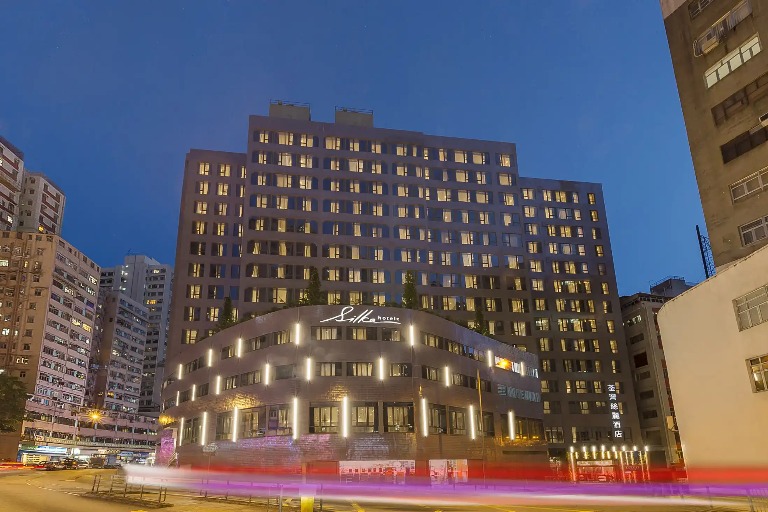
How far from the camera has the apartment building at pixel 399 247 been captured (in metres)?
94.9

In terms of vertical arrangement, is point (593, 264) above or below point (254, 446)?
above

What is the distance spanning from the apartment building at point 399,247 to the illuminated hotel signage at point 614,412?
0.25 m

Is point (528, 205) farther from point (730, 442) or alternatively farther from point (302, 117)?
point (730, 442)

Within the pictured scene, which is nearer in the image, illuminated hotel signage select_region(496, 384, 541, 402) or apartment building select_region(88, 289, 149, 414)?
illuminated hotel signage select_region(496, 384, 541, 402)

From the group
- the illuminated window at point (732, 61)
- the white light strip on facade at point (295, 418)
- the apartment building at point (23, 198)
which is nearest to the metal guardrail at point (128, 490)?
the white light strip on facade at point (295, 418)

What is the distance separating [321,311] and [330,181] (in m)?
44.0

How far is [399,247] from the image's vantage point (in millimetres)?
98500

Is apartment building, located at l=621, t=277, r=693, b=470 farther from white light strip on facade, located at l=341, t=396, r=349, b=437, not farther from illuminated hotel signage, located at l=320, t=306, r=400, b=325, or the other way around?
white light strip on facade, located at l=341, t=396, r=349, b=437

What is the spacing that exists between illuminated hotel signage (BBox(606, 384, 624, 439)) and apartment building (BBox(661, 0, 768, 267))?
226ft

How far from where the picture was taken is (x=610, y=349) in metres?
108

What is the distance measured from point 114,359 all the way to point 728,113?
623ft

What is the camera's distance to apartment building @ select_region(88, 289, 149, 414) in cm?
18088

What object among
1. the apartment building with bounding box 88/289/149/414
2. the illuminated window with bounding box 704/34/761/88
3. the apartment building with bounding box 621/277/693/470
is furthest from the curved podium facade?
the apartment building with bounding box 88/289/149/414

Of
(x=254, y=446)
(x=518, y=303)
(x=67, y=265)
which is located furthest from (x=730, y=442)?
(x=67, y=265)
